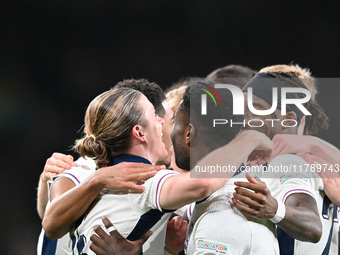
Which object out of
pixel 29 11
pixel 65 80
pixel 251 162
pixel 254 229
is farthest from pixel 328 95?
pixel 29 11

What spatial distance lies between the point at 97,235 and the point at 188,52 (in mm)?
3478

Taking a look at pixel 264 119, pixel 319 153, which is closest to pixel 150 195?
pixel 264 119

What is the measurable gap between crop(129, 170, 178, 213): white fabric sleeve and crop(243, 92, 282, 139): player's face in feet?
1.81

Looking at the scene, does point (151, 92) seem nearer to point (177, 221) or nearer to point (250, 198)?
point (177, 221)

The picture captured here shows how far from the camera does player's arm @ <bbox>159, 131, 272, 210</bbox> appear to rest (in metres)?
1.76

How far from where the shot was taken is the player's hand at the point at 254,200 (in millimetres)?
1797

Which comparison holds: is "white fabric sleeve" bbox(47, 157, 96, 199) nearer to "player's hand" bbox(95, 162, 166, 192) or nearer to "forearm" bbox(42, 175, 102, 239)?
"forearm" bbox(42, 175, 102, 239)

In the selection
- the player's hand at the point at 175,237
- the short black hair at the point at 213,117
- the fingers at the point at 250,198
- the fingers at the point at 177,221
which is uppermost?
the short black hair at the point at 213,117

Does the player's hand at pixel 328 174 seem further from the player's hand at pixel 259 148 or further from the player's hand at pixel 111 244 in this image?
the player's hand at pixel 111 244

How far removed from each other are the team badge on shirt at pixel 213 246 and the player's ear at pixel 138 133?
1.61 ft

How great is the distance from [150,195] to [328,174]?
778 mm

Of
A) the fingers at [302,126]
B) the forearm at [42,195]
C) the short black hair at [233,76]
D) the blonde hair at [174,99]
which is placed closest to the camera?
the fingers at [302,126]

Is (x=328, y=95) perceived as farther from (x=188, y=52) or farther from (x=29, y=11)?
(x=29, y=11)

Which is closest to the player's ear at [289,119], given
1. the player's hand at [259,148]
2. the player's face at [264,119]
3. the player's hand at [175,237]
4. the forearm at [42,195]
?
the player's face at [264,119]
